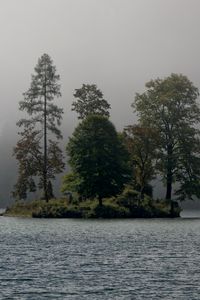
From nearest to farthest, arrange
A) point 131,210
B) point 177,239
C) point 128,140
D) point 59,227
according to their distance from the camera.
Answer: point 177,239 → point 59,227 → point 131,210 → point 128,140

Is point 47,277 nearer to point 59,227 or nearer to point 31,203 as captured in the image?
point 59,227

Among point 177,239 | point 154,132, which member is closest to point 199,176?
point 154,132

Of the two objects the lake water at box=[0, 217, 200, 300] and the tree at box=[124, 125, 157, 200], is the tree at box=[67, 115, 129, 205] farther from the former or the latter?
the lake water at box=[0, 217, 200, 300]

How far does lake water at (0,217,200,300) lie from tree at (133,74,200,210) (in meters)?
37.1

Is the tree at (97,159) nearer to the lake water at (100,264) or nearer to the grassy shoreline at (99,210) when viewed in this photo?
the grassy shoreline at (99,210)

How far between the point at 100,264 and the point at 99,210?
53173mm

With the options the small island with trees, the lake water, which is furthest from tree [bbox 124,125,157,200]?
the lake water

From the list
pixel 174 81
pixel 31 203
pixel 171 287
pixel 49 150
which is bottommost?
pixel 171 287

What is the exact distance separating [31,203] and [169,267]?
6807 centimetres

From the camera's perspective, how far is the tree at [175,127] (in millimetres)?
106125

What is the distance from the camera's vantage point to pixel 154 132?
104 m

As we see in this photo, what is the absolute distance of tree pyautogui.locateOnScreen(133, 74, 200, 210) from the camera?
106 m

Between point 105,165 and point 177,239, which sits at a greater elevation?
point 105,165

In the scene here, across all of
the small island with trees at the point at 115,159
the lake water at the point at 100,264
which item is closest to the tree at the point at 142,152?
the small island with trees at the point at 115,159
